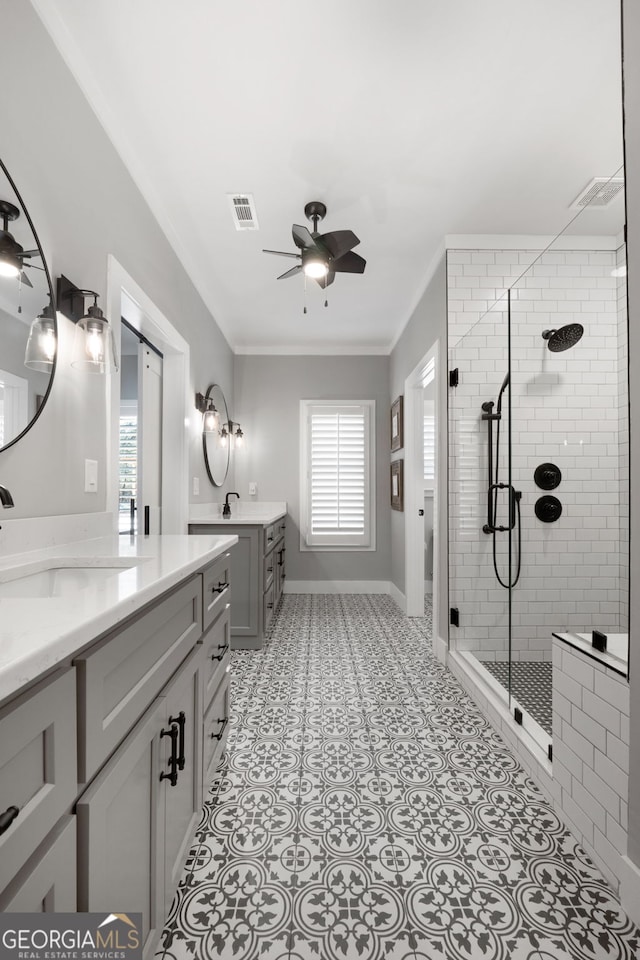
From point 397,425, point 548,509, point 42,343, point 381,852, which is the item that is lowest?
point 381,852

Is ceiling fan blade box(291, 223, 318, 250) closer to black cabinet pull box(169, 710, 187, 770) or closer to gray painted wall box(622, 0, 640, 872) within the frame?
gray painted wall box(622, 0, 640, 872)

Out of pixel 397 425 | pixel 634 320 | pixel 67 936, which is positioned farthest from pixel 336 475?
pixel 67 936

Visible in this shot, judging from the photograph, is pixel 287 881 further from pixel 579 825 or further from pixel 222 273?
pixel 222 273

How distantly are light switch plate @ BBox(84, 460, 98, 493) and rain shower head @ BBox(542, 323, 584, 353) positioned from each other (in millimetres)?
1931

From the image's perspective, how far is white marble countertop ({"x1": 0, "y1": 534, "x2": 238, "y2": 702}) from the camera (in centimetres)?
57

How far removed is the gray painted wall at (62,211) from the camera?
1419mm

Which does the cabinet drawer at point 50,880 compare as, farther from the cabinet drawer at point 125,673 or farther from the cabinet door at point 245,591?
the cabinet door at point 245,591

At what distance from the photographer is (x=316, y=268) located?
2.63m

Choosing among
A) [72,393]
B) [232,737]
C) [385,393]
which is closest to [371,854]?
[232,737]

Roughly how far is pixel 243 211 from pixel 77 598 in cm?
256

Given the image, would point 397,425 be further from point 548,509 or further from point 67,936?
point 67,936

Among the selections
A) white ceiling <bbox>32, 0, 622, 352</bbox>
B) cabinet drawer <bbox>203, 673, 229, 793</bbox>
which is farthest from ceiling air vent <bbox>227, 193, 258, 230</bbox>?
cabinet drawer <bbox>203, 673, 229, 793</bbox>

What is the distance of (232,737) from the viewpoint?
217 centimetres

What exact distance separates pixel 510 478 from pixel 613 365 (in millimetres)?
904
